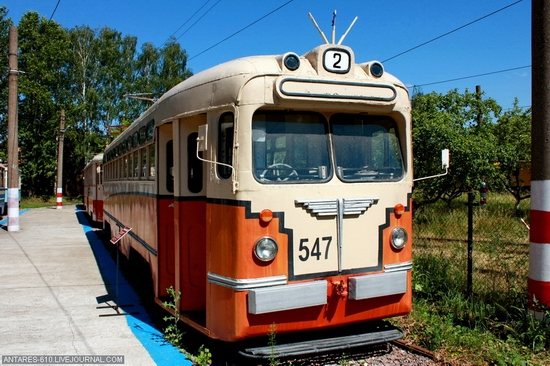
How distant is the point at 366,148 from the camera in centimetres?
470

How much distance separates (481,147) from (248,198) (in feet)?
27.9

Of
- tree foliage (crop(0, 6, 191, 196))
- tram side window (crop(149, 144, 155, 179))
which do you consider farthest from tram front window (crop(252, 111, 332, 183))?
tree foliage (crop(0, 6, 191, 196))

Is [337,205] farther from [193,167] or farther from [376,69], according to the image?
[193,167]

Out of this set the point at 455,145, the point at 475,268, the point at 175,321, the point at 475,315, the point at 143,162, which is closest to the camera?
the point at 175,321

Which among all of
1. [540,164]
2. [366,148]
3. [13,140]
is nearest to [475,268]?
[540,164]

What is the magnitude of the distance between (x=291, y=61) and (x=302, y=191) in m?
1.10

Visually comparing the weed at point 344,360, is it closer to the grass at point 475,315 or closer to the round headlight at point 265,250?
the grass at point 475,315

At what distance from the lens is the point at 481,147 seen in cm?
1115

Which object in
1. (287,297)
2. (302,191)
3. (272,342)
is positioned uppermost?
(302,191)

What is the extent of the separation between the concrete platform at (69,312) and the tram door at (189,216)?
0.64m

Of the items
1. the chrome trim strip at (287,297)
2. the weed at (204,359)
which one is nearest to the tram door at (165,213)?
the weed at (204,359)

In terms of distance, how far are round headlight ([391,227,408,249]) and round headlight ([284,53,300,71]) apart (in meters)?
1.74

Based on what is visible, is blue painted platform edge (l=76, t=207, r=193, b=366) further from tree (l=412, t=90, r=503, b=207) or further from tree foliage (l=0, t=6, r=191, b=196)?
tree foliage (l=0, t=6, r=191, b=196)

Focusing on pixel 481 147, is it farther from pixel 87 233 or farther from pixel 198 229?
pixel 87 233
